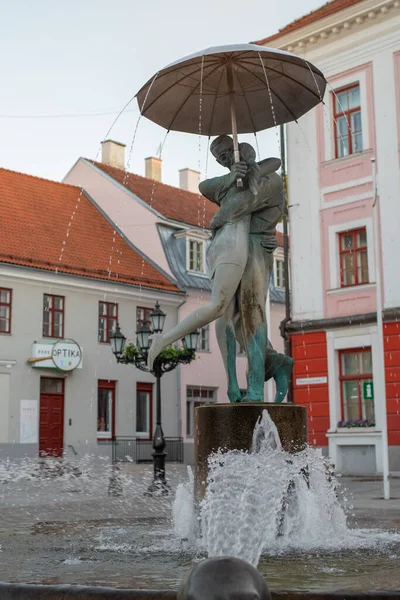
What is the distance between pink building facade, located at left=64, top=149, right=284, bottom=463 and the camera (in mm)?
34531

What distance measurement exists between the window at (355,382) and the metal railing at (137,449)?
976 centimetres

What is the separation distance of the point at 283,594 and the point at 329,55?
2314cm

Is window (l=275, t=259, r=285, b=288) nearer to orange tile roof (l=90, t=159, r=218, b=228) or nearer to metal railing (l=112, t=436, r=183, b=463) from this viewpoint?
orange tile roof (l=90, t=159, r=218, b=228)

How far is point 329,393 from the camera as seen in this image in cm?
2353

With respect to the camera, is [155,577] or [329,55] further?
[329,55]

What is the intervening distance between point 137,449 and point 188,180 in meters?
17.7

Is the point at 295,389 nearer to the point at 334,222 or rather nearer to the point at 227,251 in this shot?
the point at 334,222

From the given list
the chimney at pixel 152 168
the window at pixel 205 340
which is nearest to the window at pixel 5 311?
the window at pixel 205 340

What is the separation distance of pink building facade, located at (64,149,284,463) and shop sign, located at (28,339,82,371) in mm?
3098

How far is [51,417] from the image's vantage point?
3000 cm

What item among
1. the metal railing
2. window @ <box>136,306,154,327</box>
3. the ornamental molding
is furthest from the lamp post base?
window @ <box>136,306,154,327</box>

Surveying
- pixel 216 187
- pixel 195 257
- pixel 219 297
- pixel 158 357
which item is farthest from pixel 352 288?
pixel 219 297

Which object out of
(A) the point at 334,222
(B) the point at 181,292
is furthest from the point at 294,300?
(B) the point at 181,292

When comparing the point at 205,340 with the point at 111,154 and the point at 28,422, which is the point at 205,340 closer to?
the point at 28,422
